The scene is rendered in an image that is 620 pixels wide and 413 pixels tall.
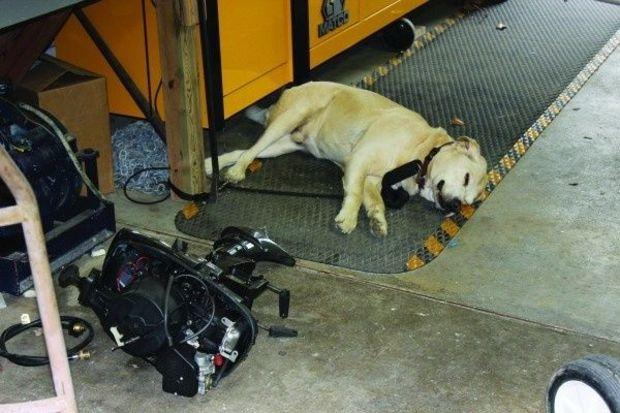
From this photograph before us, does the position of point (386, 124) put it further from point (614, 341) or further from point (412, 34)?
point (412, 34)

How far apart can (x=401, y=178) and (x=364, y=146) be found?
247 millimetres

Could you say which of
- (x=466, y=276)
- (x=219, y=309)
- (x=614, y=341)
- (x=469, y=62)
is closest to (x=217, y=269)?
(x=219, y=309)

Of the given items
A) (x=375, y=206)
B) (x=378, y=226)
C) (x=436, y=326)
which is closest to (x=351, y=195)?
(x=375, y=206)

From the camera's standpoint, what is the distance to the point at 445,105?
225 inches

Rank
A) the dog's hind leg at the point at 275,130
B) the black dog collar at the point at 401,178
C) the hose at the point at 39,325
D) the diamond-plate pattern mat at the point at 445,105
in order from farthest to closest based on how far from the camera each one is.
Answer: the dog's hind leg at the point at 275,130 < the black dog collar at the point at 401,178 < the diamond-plate pattern mat at the point at 445,105 < the hose at the point at 39,325

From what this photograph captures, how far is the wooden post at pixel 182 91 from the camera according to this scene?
→ 4.14m

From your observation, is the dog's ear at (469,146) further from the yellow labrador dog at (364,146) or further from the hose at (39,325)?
the hose at (39,325)

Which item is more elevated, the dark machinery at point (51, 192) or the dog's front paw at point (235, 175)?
the dark machinery at point (51, 192)

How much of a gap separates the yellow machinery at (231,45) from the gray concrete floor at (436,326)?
755mm

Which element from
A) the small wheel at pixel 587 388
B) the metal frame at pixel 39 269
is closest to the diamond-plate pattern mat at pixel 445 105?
the small wheel at pixel 587 388

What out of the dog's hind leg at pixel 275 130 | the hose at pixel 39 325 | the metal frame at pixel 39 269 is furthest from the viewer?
the dog's hind leg at pixel 275 130

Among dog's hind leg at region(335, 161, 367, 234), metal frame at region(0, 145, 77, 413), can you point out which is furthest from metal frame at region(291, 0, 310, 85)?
metal frame at region(0, 145, 77, 413)

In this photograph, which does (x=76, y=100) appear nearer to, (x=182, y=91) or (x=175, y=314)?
(x=182, y=91)

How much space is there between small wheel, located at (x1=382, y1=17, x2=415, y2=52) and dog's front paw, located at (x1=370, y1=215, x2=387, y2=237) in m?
2.60
